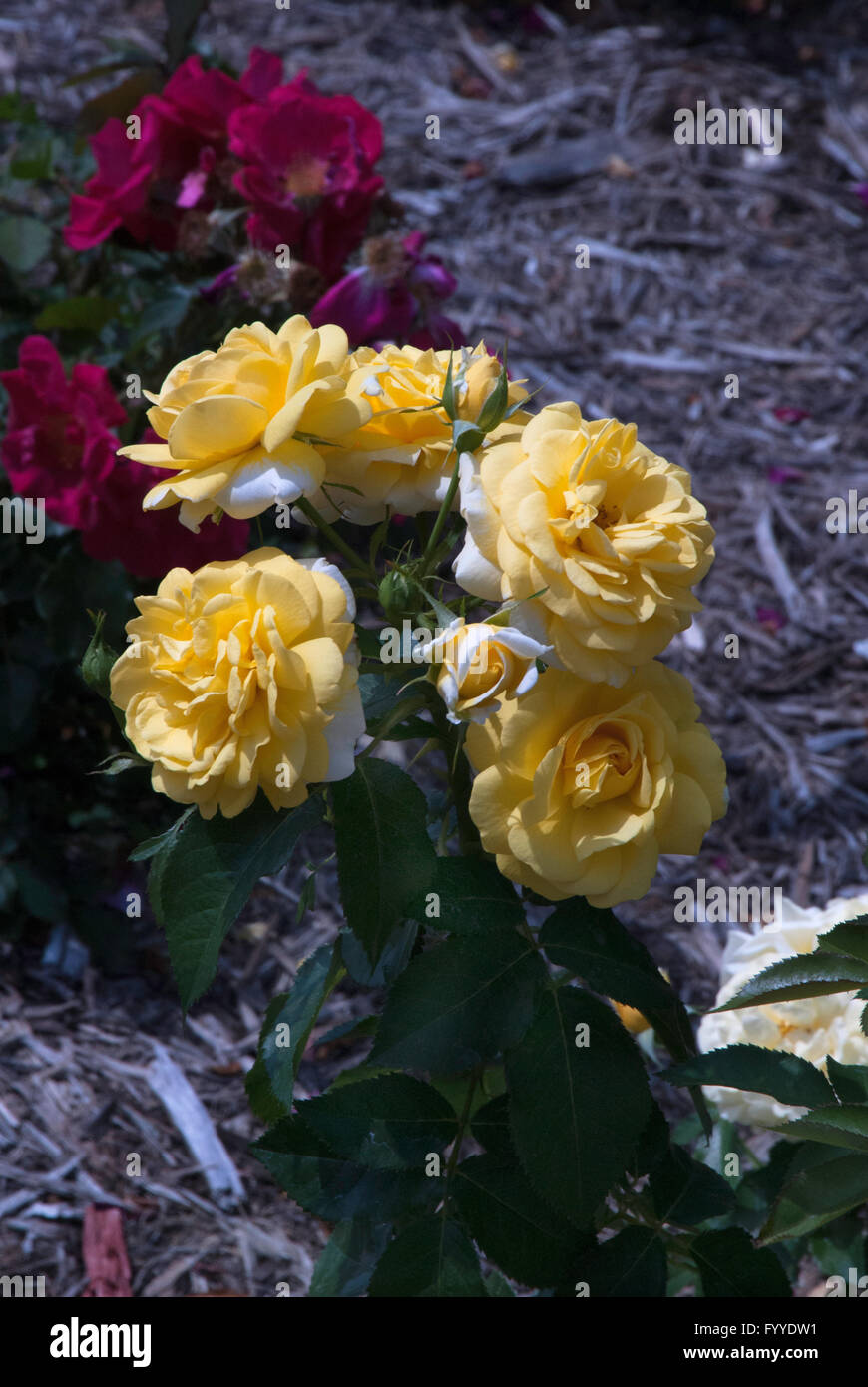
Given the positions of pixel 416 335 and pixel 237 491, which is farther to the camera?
pixel 416 335

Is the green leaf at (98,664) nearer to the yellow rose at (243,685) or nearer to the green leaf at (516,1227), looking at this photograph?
the yellow rose at (243,685)

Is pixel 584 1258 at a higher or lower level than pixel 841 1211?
lower

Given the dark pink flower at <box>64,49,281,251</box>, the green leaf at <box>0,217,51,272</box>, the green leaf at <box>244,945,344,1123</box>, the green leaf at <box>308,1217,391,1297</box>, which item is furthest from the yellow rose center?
the green leaf at <box>0,217,51,272</box>

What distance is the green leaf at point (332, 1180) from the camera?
1217 mm

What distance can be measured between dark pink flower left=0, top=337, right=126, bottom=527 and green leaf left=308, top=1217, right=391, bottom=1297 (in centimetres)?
110

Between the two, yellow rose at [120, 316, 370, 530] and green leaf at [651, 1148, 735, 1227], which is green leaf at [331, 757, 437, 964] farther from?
green leaf at [651, 1148, 735, 1227]

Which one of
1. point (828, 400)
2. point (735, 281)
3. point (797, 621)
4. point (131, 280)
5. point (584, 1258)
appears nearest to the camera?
point (584, 1258)

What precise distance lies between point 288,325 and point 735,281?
104 inches

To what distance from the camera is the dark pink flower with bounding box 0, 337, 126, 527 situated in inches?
75.3

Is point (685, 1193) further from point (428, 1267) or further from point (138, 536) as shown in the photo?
point (138, 536)
